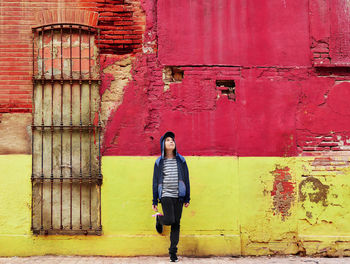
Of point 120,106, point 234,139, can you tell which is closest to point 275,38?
point 234,139

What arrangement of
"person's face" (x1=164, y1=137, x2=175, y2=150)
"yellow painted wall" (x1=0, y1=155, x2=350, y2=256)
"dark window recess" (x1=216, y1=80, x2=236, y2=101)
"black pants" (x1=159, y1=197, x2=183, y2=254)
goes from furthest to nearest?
1. "dark window recess" (x1=216, y1=80, x2=236, y2=101)
2. "yellow painted wall" (x1=0, y1=155, x2=350, y2=256)
3. "person's face" (x1=164, y1=137, x2=175, y2=150)
4. "black pants" (x1=159, y1=197, x2=183, y2=254)

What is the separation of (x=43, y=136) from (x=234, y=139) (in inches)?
113

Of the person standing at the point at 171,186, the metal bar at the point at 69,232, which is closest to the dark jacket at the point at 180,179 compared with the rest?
the person standing at the point at 171,186

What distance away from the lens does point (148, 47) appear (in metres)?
5.34

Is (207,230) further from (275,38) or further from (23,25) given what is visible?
(23,25)

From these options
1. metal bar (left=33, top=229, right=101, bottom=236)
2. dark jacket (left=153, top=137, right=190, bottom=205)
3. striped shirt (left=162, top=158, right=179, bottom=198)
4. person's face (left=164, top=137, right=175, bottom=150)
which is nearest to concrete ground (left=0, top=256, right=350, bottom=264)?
metal bar (left=33, top=229, right=101, bottom=236)

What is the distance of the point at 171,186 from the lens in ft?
15.2

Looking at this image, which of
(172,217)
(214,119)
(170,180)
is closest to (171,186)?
(170,180)

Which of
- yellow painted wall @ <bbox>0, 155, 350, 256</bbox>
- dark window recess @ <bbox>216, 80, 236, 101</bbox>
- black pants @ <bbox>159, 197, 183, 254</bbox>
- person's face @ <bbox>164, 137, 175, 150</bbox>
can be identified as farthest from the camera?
dark window recess @ <bbox>216, 80, 236, 101</bbox>

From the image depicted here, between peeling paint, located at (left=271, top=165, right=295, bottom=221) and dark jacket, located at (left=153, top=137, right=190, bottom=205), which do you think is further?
peeling paint, located at (left=271, top=165, right=295, bottom=221)

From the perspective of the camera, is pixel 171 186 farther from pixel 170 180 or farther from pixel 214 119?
pixel 214 119

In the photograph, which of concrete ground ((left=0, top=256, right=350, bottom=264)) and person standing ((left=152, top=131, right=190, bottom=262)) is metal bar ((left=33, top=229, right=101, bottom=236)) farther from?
person standing ((left=152, top=131, right=190, bottom=262))

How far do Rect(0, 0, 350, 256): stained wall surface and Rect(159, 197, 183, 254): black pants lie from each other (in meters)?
0.42

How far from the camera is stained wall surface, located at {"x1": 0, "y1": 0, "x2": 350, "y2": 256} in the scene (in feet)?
16.9
